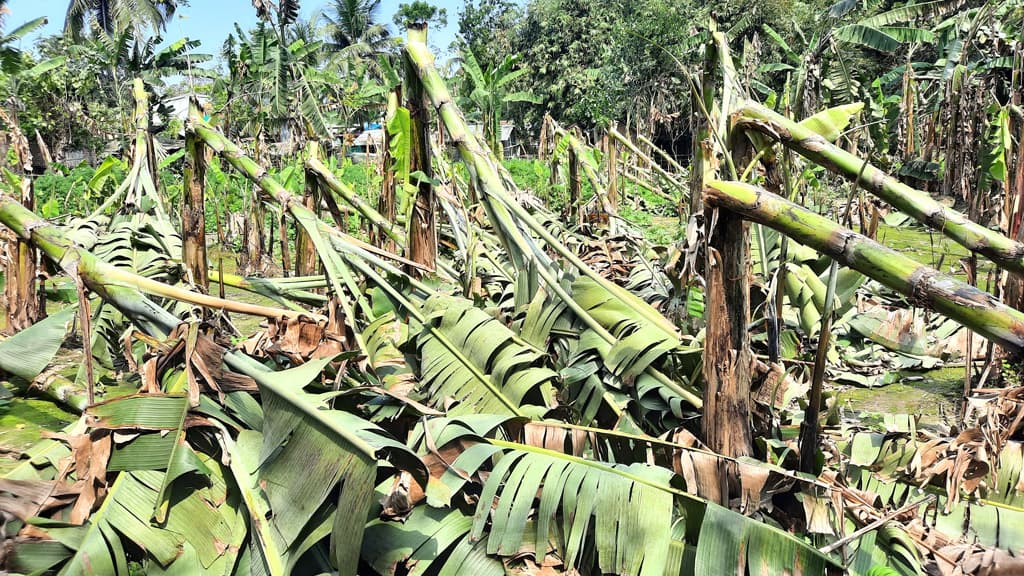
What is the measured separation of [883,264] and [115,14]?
138 ft

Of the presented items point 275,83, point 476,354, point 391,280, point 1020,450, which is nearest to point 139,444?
point 476,354

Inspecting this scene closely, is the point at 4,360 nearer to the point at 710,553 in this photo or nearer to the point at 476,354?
the point at 476,354

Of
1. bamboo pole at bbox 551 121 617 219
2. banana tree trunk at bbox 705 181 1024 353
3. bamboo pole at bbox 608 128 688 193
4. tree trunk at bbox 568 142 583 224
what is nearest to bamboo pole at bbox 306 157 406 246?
bamboo pole at bbox 608 128 688 193

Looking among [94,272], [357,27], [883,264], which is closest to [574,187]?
[94,272]

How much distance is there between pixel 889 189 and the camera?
179 centimetres

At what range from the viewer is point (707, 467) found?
190 cm

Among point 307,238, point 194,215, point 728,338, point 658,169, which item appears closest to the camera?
point 728,338

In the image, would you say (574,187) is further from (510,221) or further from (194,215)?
(510,221)

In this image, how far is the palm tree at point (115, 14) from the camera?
3488 centimetres

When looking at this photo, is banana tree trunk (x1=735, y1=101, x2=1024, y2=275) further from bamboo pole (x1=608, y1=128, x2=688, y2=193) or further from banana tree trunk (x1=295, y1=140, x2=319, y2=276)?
banana tree trunk (x1=295, y1=140, x2=319, y2=276)

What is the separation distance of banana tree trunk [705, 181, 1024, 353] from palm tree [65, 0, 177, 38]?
39.6 m

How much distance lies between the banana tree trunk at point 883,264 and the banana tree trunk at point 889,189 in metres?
0.16

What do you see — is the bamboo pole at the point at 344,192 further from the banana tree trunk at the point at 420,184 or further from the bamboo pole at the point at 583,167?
the bamboo pole at the point at 583,167

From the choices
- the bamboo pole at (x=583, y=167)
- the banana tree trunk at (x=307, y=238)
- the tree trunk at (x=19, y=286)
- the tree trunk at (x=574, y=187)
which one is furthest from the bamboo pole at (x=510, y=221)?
the tree trunk at (x=574, y=187)
